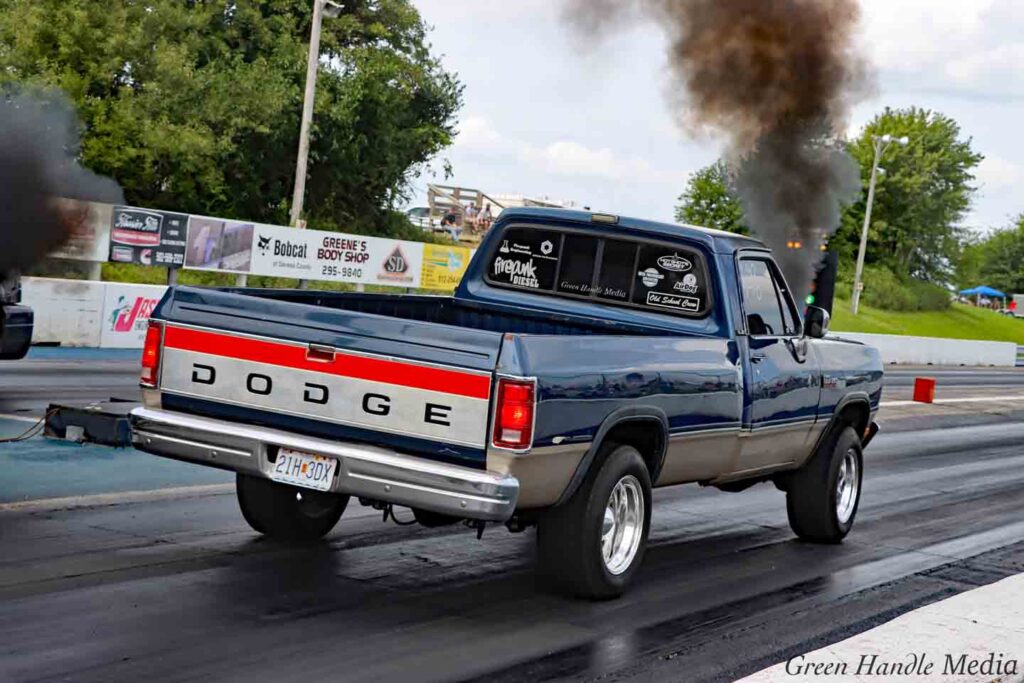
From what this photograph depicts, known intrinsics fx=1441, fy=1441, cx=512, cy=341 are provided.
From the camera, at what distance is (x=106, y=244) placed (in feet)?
76.3

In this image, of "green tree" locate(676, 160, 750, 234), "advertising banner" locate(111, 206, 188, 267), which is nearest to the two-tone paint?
"advertising banner" locate(111, 206, 188, 267)

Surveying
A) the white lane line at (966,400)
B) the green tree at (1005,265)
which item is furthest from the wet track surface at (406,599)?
the green tree at (1005,265)

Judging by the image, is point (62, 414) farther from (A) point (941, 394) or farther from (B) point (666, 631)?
(A) point (941, 394)

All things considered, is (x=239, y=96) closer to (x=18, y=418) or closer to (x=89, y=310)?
(x=89, y=310)

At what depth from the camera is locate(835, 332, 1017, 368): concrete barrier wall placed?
48553 mm

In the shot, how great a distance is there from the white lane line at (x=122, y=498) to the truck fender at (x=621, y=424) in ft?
10.9

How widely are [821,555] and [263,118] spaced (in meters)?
32.7

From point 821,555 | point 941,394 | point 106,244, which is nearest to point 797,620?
point 821,555

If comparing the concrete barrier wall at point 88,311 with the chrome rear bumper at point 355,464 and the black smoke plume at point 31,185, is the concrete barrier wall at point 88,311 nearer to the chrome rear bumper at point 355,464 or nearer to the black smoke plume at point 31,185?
the black smoke plume at point 31,185

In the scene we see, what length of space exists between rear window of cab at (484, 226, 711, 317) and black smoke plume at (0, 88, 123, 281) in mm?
3251

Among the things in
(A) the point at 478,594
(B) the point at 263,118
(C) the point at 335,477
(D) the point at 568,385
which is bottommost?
(A) the point at 478,594

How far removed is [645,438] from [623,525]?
0.48m

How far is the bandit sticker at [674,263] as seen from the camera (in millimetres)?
8805

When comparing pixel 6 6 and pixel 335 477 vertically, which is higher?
pixel 6 6
